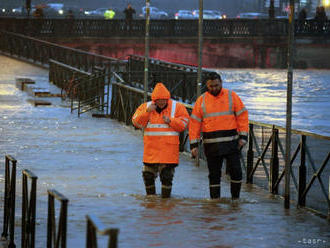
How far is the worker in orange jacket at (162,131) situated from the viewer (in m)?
10.8

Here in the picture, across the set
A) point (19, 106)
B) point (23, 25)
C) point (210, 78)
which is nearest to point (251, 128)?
point (210, 78)

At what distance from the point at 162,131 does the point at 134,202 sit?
0.87 meters

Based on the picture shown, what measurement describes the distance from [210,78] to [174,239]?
2641 millimetres

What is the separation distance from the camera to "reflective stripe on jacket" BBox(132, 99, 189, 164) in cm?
1084

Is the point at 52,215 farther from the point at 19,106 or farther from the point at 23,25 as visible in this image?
the point at 23,25

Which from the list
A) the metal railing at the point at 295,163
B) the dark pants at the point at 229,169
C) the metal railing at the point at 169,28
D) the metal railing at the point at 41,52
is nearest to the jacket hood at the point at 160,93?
the dark pants at the point at 229,169

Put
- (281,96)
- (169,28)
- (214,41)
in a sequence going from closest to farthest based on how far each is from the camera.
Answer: (281,96), (169,28), (214,41)

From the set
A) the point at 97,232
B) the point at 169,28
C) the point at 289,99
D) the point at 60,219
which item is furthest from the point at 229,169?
the point at 169,28

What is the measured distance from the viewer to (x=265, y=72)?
53.3 metres

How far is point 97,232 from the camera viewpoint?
5.20m

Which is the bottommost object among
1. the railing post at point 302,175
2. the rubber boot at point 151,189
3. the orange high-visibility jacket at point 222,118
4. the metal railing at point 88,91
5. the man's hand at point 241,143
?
the metal railing at point 88,91

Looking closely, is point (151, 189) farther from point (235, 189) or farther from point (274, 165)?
point (274, 165)

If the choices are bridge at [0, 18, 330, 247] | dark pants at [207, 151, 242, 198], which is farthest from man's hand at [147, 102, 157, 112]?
bridge at [0, 18, 330, 247]

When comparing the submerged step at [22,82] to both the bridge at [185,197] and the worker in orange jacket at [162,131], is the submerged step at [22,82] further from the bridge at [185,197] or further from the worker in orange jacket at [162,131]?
the worker in orange jacket at [162,131]
